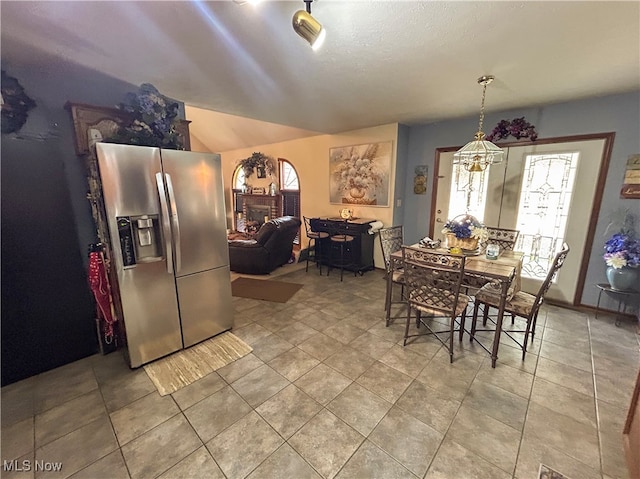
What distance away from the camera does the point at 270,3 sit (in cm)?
143

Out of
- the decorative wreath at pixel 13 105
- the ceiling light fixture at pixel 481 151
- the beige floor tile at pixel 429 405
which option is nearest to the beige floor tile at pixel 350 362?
the beige floor tile at pixel 429 405

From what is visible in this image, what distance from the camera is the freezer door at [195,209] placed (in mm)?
2172

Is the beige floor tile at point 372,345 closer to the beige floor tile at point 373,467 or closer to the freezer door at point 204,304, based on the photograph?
the beige floor tile at point 373,467

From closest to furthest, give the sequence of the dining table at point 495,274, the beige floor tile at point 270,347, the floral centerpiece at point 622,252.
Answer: the dining table at point 495,274 < the beige floor tile at point 270,347 < the floral centerpiece at point 622,252

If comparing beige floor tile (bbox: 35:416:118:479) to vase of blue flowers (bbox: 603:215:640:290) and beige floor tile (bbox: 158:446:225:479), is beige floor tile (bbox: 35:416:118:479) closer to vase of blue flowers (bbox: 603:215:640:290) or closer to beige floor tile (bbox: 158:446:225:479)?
beige floor tile (bbox: 158:446:225:479)

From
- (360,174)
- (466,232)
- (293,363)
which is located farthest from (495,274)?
(360,174)

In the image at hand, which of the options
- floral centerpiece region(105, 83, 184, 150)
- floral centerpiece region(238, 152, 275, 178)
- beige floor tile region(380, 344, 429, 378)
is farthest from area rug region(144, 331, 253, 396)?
floral centerpiece region(238, 152, 275, 178)

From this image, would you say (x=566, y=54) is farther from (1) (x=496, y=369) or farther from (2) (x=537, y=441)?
(2) (x=537, y=441)

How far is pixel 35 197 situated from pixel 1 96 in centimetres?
72

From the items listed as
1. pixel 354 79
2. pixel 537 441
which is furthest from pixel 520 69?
pixel 537 441

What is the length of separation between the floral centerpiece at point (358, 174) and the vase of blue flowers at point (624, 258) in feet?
9.61

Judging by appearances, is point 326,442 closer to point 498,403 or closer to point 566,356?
point 498,403

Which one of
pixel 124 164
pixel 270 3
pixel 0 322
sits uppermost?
pixel 270 3

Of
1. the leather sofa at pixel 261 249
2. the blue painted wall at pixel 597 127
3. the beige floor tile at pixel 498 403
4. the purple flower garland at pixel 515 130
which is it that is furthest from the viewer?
the leather sofa at pixel 261 249
